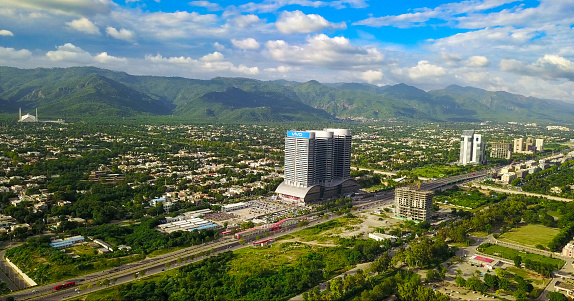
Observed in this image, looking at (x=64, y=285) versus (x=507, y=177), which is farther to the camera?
(x=507, y=177)

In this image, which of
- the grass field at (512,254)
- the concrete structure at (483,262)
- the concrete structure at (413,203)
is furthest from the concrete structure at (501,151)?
the concrete structure at (483,262)

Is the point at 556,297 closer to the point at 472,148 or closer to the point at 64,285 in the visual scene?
the point at 64,285

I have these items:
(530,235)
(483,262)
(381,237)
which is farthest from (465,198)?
(483,262)

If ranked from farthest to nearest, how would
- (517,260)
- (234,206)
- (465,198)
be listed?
(465,198) < (234,206) < (517,260)

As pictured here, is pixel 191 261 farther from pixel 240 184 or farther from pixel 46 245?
pixel 240 184

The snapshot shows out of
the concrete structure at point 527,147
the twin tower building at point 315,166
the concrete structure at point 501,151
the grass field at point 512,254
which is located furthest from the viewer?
the concrete structure at point 527,147

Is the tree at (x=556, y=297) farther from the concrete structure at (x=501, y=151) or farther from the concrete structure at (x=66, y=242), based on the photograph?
the concrete structure at (x=501, y=151)

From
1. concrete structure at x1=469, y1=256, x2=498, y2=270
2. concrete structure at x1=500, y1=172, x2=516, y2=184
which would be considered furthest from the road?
concrete structure at x1=469, y1=256, x2=498, y2=270
